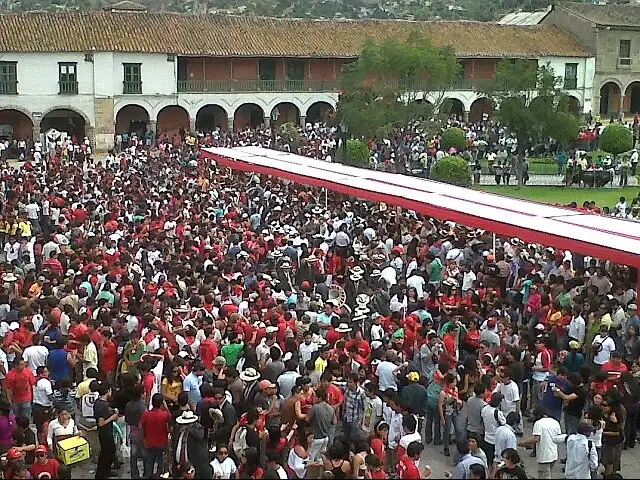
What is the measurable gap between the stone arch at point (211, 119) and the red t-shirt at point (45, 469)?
36.8 m

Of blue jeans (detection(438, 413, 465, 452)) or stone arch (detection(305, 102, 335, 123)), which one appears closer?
blue jeans (detection(438, 413, 465, 452))

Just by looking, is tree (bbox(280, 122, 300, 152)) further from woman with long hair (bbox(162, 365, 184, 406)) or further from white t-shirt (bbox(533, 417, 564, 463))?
white t-shirt (bbox(533, 417, 564, 463))

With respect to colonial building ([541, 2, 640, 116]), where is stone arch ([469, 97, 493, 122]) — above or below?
below

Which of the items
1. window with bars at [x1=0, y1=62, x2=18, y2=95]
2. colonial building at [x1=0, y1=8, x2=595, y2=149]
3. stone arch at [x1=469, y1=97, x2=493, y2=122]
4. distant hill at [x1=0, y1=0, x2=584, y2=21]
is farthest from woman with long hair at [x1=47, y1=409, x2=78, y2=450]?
distant hill at [x1=0, y1=0, x2=584, y2=21]

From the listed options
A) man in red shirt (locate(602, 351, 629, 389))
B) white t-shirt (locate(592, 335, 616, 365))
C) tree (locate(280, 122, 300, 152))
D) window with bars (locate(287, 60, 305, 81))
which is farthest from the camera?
window with bars (locate(287, 60, 305, 81))

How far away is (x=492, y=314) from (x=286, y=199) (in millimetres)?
10942

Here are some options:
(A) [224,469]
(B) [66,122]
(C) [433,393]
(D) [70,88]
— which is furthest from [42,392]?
(B) [66,122]

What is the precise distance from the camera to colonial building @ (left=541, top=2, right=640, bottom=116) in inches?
1954

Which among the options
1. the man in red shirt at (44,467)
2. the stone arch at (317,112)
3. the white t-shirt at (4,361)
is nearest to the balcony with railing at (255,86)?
the stone arch at (317,112)

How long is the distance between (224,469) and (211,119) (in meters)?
38.1

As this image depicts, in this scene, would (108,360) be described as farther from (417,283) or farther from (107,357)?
(417,283)

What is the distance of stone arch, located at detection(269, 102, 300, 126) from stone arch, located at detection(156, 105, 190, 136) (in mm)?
4560

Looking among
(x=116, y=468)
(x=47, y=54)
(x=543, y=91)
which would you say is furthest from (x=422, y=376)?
(x=47, y=54)

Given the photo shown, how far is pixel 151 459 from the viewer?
28.7 feet
